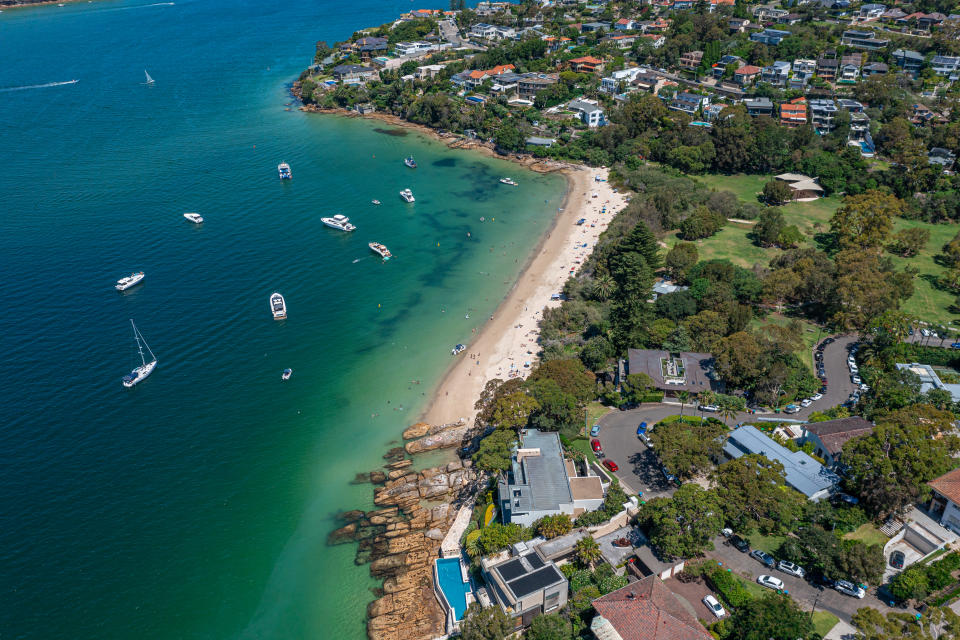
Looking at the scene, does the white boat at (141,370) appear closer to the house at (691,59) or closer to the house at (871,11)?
the house at (691,59)

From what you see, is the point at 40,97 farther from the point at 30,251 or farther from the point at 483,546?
the point at 483,546

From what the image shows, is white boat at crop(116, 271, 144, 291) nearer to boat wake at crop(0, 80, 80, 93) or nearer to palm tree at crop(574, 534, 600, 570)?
palm tree at crop(574, 534, 600, 570)

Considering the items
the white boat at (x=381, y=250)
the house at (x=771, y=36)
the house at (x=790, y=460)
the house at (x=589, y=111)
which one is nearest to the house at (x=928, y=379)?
the house at (x=790, y=460)

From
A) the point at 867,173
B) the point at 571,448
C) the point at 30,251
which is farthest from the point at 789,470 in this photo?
the point at 30,251

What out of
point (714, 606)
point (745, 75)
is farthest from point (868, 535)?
point (745, 75)

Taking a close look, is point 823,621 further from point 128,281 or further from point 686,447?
point 128,281
